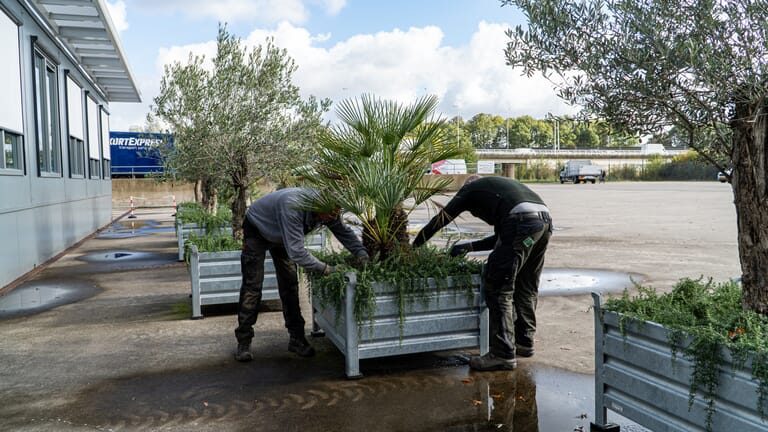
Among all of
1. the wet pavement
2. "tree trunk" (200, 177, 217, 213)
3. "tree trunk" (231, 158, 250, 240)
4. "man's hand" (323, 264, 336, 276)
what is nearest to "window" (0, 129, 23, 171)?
the wet pavement

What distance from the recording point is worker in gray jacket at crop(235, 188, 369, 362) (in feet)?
16.8

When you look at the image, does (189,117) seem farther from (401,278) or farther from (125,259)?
(401,278)

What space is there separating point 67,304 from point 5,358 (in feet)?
8.93

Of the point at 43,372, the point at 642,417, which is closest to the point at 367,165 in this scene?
the point at 642,417

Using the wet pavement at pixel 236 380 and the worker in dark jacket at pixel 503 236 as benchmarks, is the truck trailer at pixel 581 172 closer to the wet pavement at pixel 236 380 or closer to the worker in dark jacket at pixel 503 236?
the wet pavement at pixel 236 380

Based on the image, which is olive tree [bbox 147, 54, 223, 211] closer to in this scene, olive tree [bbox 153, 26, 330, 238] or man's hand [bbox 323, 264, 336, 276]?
olive tree [bbox 153, 26, 330, 238]

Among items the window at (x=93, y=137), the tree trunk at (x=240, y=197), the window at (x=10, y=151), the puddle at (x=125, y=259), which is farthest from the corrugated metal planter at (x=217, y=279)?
the window at (x=93, y=137)

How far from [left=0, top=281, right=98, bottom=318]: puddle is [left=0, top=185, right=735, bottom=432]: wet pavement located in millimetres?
63

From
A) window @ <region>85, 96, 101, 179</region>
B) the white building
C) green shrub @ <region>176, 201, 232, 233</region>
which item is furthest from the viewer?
window @ <region>85, 96, 101, 179</region>

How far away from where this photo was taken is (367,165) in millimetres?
5020

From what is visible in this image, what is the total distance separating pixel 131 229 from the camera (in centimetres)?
2053

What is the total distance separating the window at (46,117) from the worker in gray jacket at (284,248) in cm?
878

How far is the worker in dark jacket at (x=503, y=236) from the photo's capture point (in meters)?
5.01

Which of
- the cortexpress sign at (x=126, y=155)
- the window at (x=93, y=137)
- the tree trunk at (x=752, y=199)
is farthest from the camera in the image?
the cortexpress sign at (x=126, y=155)
